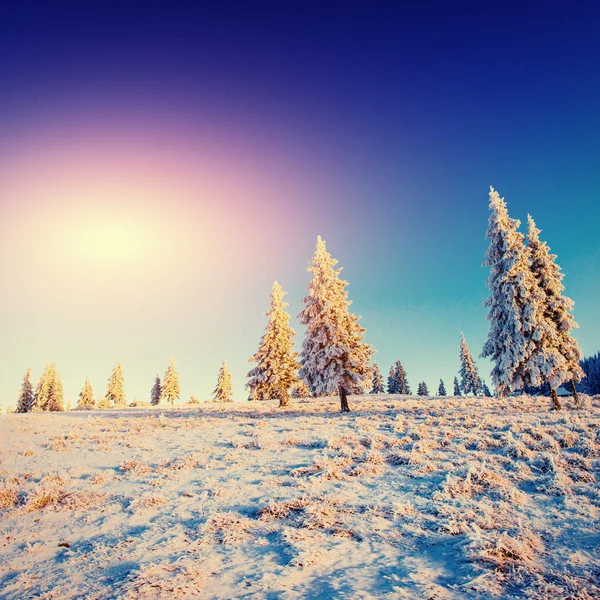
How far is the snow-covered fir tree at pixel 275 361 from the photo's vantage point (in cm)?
3156

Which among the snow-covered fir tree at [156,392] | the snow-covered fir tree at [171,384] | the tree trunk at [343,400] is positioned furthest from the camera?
the snow-covered fir tree at [156,392]

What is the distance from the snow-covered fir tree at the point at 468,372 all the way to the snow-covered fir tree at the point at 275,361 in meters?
56.3

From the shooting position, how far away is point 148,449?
1366 cm

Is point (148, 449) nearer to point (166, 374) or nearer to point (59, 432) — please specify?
point (59, 432)

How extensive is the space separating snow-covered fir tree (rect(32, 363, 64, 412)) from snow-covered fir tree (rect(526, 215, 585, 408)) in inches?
3150

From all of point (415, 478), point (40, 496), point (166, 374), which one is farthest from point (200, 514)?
point (166, 374)

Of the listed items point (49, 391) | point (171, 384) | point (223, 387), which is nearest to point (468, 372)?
point (223, 387)

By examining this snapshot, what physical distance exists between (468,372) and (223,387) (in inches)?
2051

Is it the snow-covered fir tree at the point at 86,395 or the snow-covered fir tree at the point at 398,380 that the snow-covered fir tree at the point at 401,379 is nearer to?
the snow-covered fir tree at the point at 398,380

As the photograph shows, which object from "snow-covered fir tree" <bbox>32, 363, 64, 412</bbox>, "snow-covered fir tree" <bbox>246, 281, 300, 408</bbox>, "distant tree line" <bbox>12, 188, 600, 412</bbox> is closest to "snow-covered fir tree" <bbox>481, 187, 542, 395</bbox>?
"distant tree line" <bbox>12, 188, 600, 412</bbox>

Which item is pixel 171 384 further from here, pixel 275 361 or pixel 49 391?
pixel 275 361

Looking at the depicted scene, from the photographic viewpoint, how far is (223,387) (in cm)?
6850

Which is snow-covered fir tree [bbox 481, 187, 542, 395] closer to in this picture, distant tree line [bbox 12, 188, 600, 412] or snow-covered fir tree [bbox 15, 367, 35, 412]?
distant tree line [bbox 12, 188, 600, 412]

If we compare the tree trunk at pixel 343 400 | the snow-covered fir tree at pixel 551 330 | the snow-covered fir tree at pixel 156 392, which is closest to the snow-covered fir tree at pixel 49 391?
the snow-covered fir tree at pixel 156 392
